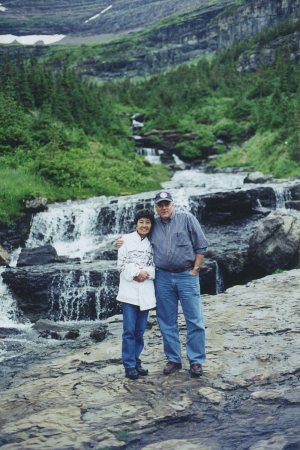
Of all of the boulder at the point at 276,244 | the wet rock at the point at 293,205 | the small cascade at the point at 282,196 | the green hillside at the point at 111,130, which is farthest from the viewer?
the green hillside at the point at 111,130

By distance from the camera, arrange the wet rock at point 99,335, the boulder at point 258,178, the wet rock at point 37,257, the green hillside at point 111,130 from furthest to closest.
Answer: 1. the boulder at point 258,178
2. the green hillside at point 111,130
3. the wet rock at point 37,257
4. the wet rock at point 99,335

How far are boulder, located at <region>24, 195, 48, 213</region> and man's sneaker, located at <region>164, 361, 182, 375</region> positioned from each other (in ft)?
48.4

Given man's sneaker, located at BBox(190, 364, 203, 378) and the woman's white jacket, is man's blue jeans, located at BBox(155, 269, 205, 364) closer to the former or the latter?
man's sneaker, located at BBox(190, 364, 203, 378)

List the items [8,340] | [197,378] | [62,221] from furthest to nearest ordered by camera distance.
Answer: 1. [62,221]
2. [8,340]
3. [197,378]

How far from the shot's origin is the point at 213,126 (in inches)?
1692

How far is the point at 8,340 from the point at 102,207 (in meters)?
10.1

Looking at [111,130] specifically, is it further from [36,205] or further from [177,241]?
[177,241]

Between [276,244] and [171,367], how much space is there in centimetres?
900

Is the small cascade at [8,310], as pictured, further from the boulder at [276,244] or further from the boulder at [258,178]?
the boulder at [258,178]

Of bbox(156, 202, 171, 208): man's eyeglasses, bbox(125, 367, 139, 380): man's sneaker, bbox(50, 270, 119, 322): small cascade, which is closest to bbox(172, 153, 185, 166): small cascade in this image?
bbox(50, 270, 119, 322): small cascade

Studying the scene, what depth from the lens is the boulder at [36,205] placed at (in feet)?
58.4

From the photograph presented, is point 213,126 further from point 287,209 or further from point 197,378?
point 197,378

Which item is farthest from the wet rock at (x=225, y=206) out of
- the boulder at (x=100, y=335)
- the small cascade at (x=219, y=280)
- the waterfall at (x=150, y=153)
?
the waterfall at (x=150, y=153)

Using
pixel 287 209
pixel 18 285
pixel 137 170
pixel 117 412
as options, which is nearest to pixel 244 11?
pixel 137 170
